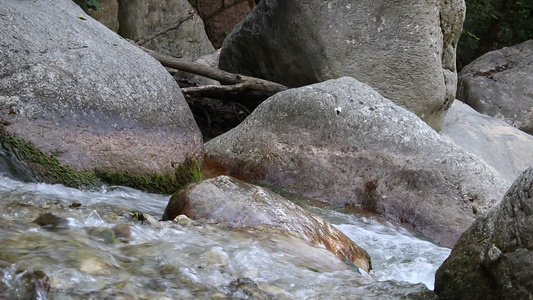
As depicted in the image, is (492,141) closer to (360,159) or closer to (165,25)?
(360,159)

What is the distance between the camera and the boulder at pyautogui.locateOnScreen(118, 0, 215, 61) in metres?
9.70

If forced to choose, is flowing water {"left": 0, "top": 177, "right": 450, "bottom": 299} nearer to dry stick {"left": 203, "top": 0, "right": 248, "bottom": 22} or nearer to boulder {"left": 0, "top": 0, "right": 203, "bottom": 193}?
boulder {"left": 0, "top": 0, "right": 203, "bottom": 193}

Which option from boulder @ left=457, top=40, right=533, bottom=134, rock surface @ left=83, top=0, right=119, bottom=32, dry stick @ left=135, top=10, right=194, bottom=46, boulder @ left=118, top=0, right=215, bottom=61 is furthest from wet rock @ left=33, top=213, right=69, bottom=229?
boulder @ left=457, top=40, right=533, bottom=134

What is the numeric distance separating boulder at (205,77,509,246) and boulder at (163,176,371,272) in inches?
54.1

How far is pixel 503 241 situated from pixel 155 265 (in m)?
1.21

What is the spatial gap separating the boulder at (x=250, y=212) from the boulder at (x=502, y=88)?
20.4ft

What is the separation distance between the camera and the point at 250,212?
3.45 m

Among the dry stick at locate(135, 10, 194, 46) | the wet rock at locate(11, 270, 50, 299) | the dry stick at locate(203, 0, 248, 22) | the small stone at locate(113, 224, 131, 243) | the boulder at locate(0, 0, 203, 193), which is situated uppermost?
the dry stick at locate(203, 0, 248, 22)

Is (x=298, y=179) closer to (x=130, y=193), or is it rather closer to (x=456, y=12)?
(x=130, y=193)

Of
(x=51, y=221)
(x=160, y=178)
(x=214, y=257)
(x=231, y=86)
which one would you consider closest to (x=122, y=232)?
(x=51, y=221)

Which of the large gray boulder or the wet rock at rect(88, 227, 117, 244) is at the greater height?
the large gray boulder

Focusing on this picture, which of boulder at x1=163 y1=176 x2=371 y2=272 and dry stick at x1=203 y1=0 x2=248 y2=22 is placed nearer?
boulder at x1=163 y1=176 x2=371 y2=272

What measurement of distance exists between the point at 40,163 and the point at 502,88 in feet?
23.1

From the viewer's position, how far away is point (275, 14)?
23.1 ft
